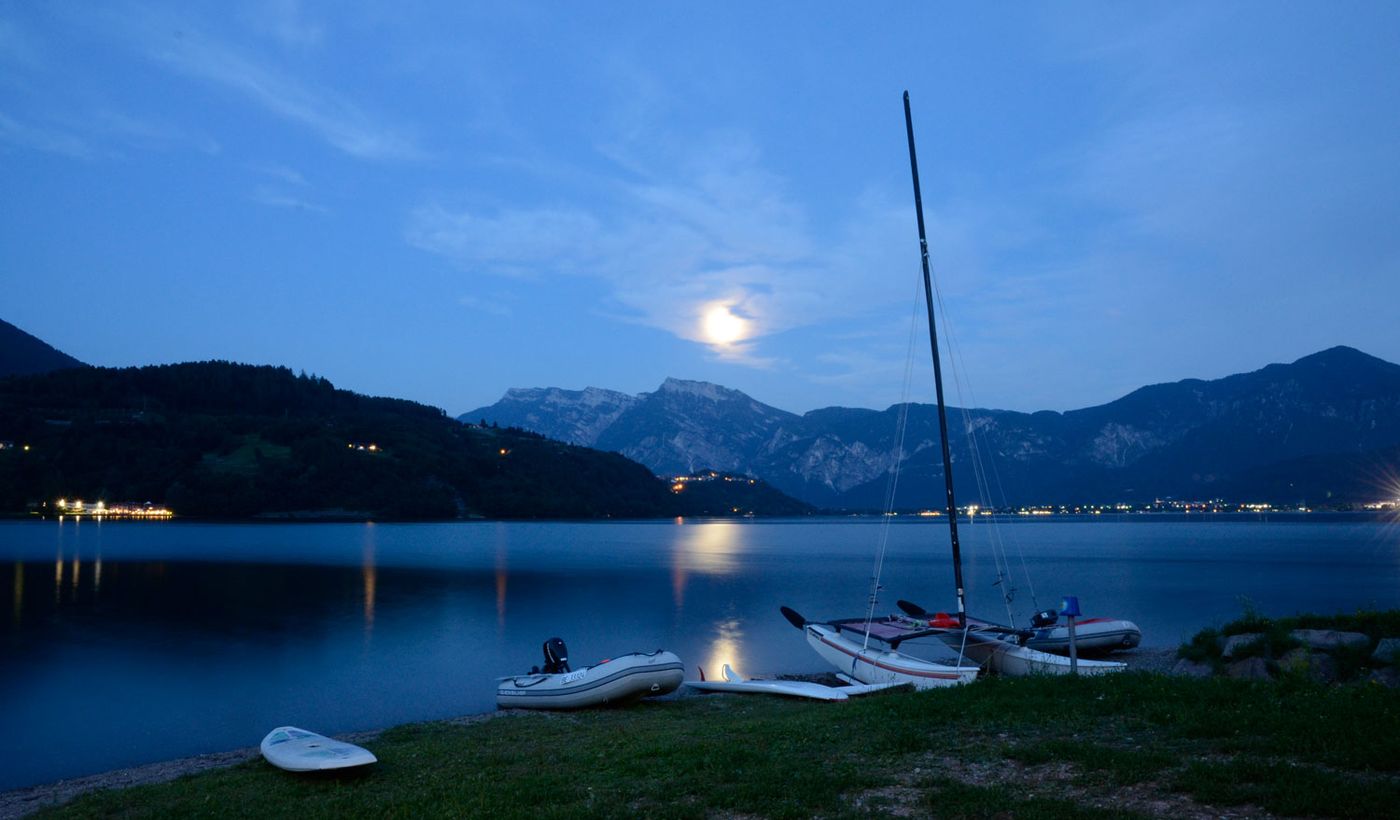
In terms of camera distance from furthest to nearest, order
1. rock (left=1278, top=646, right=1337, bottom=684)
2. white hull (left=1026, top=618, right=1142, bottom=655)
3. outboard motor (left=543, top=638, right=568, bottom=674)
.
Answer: white hull (left=1026, top=618, right=1142, bottom=655), outboard motor (left=543, top=638, right=568, bottom=674), rock (left=1278, top=646, right=1337, bottom=684)

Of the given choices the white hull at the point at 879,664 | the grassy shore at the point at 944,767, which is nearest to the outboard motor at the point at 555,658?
the white hull at the point at 879,664

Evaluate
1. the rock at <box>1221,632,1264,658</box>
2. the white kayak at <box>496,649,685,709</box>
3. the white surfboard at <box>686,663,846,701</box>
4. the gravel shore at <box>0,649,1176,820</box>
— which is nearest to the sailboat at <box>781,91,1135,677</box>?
the white surfboard at <box>686,663,846,701</box>

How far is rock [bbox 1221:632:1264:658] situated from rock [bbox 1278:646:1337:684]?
1.49 meters

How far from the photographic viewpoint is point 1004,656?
90.2 ft

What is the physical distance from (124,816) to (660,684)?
14.5 metres

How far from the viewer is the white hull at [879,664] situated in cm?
2534

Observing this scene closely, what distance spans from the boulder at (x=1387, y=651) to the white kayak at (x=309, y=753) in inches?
787

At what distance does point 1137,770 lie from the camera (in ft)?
33.5

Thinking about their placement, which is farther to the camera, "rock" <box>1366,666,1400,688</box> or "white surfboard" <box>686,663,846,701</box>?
"white surfboard" <box>686,663,846,701</box>

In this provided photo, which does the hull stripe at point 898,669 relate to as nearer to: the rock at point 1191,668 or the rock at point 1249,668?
the rock at point 1191,668

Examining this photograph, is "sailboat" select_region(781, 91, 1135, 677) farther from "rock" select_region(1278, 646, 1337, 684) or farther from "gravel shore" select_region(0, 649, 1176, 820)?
"rock" select_region(1278, 646, 1337, 684)

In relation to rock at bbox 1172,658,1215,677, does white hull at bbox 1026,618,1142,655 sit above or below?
below

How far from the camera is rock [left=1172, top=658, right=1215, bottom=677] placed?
2241cm

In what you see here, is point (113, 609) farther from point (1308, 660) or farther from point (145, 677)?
point (1308, 660)
